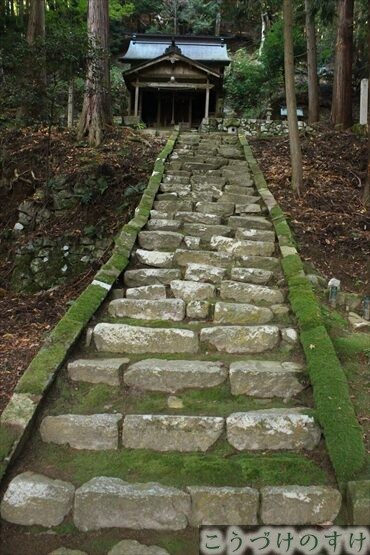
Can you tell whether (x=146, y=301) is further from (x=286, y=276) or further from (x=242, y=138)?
(x=242, y=138)

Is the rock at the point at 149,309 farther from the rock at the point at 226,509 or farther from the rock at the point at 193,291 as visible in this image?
the rock at the point at 226,509

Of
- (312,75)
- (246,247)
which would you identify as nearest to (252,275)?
(246,247)

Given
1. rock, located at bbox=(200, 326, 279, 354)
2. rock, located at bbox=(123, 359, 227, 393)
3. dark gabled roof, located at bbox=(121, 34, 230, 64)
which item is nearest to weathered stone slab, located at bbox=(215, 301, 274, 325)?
rock, located at bbox=(200, 326, 279, 354)

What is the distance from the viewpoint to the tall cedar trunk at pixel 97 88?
9203mm

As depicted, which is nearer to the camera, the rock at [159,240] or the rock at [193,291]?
the rock at [193,291]

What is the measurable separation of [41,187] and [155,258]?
138 inches

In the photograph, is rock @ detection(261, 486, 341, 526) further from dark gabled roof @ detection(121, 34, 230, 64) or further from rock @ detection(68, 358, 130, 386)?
dark gabled roof @ detection(121, 34, 230, 64)

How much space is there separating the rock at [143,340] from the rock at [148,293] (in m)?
0.73

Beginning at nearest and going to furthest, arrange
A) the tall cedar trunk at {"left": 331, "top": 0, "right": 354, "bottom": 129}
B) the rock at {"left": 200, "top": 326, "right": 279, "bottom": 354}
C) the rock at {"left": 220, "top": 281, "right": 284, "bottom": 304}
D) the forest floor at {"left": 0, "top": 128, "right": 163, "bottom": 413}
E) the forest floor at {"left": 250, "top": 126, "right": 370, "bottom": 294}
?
the rock at {"left": 200, "top": 326, "right": 279, "bottom": 354}, the rock at {"left": 220, "top": 281, "right": 284, "bottom": 304}, the forest floor at {"left": 0, "top": 128, "right": 163, "bottom": 413}, the forest floor at {"left": 250, "top": 126, "right": 370, "bottom": 294}, the tall cedar trunk at {"left": 331, "top": 0, "right": 354, "bottom": 129}

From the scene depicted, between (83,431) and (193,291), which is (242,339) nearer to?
(193,291)

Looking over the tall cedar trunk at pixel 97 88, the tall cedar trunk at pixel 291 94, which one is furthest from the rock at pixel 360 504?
the tall cedar trunk at pixel 97 88

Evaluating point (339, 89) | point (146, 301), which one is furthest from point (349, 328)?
point (339, 89)

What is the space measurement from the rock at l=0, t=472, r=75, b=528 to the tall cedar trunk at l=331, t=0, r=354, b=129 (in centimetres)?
1154

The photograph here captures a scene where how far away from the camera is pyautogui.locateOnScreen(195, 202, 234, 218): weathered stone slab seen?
6.55m
